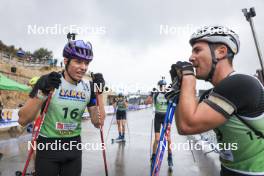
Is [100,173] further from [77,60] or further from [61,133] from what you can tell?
[77,60]

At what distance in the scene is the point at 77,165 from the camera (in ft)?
10.6

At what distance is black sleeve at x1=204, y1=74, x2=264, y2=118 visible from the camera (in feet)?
6.10

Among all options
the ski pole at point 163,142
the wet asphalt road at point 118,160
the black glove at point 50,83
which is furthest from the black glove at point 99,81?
the wet asphalt road at point 118,160

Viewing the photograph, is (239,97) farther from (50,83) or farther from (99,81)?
(99,81)

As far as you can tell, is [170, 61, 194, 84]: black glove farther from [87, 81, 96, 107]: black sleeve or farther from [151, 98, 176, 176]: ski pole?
[87, 81, 96, 107]: black sleeve

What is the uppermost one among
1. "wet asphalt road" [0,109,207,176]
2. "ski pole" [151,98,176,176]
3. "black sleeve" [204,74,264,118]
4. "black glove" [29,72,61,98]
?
"black glove" [29,72,61,98]

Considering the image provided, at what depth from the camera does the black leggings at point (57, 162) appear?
2990 millimetres

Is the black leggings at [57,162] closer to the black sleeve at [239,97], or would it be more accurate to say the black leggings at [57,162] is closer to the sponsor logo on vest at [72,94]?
the sponsor logo on vest at [72,94]

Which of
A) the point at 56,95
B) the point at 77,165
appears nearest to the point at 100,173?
the point at 77,165

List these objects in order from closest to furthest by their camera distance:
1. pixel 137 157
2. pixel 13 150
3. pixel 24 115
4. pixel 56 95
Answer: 1. pixel 24 115
2. pixel 56 95
3. pixel 137 157
4. pixel 13 150

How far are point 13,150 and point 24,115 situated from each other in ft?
23.8

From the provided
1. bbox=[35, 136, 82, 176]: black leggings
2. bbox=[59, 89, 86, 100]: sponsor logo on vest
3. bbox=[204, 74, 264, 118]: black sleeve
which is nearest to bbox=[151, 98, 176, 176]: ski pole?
bbox=[204, 74, 264, 118]: black sleeve

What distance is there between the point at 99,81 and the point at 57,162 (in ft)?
3.75

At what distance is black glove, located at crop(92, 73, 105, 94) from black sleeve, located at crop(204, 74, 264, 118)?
185 cm
